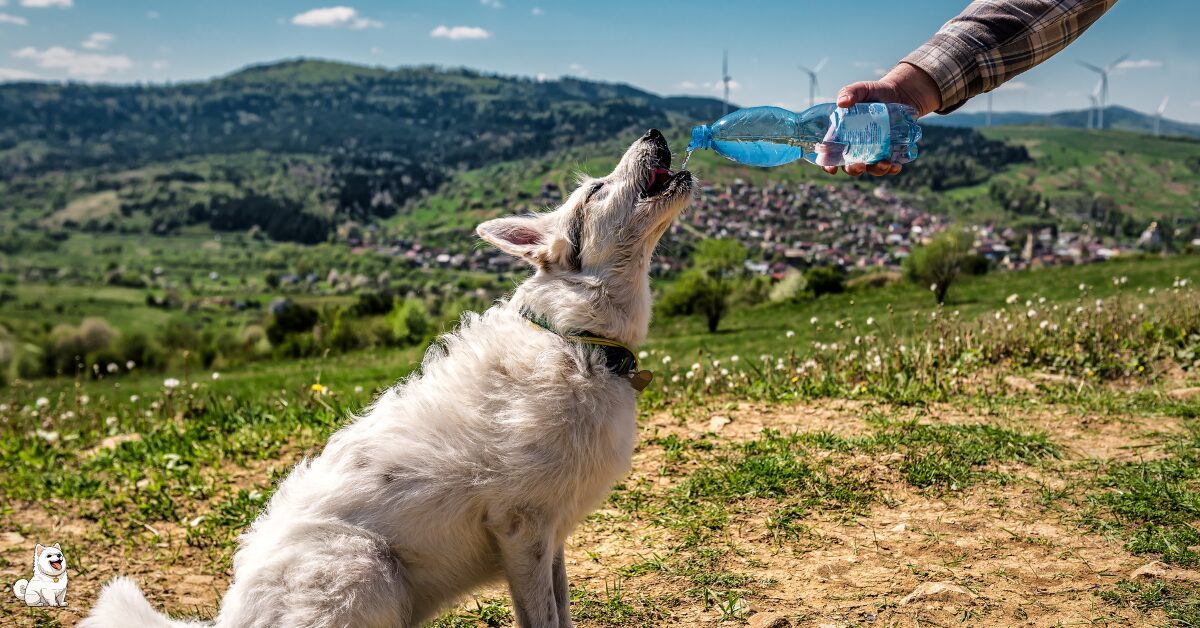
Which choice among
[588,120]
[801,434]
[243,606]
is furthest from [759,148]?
[588,120]

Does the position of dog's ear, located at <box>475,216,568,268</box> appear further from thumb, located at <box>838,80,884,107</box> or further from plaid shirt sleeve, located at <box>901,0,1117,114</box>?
plaid shirt sleeve, located at <box>901,0,1117,114</box>

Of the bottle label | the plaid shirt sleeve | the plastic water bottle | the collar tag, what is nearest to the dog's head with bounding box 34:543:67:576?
the collar tag

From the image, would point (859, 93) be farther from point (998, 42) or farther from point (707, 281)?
point (707, 281)

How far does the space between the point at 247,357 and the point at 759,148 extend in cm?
5417

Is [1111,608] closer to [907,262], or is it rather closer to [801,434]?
[801,434]

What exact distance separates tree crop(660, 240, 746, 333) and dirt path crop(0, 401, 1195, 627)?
3714cm

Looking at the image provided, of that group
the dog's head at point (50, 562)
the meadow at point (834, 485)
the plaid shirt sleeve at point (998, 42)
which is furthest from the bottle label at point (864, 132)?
the dog's head at point (50, 562)

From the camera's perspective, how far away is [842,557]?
5.09 metres

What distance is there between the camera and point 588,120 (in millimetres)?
198125

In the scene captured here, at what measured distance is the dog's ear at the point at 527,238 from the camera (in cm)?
427

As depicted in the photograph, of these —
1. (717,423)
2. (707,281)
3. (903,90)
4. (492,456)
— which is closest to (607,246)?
(492,456)

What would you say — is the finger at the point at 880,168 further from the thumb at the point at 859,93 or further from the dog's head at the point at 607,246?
the dog's head at the point at 607,246

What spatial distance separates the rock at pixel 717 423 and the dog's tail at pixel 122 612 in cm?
507

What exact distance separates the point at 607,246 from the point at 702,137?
5.02ft
